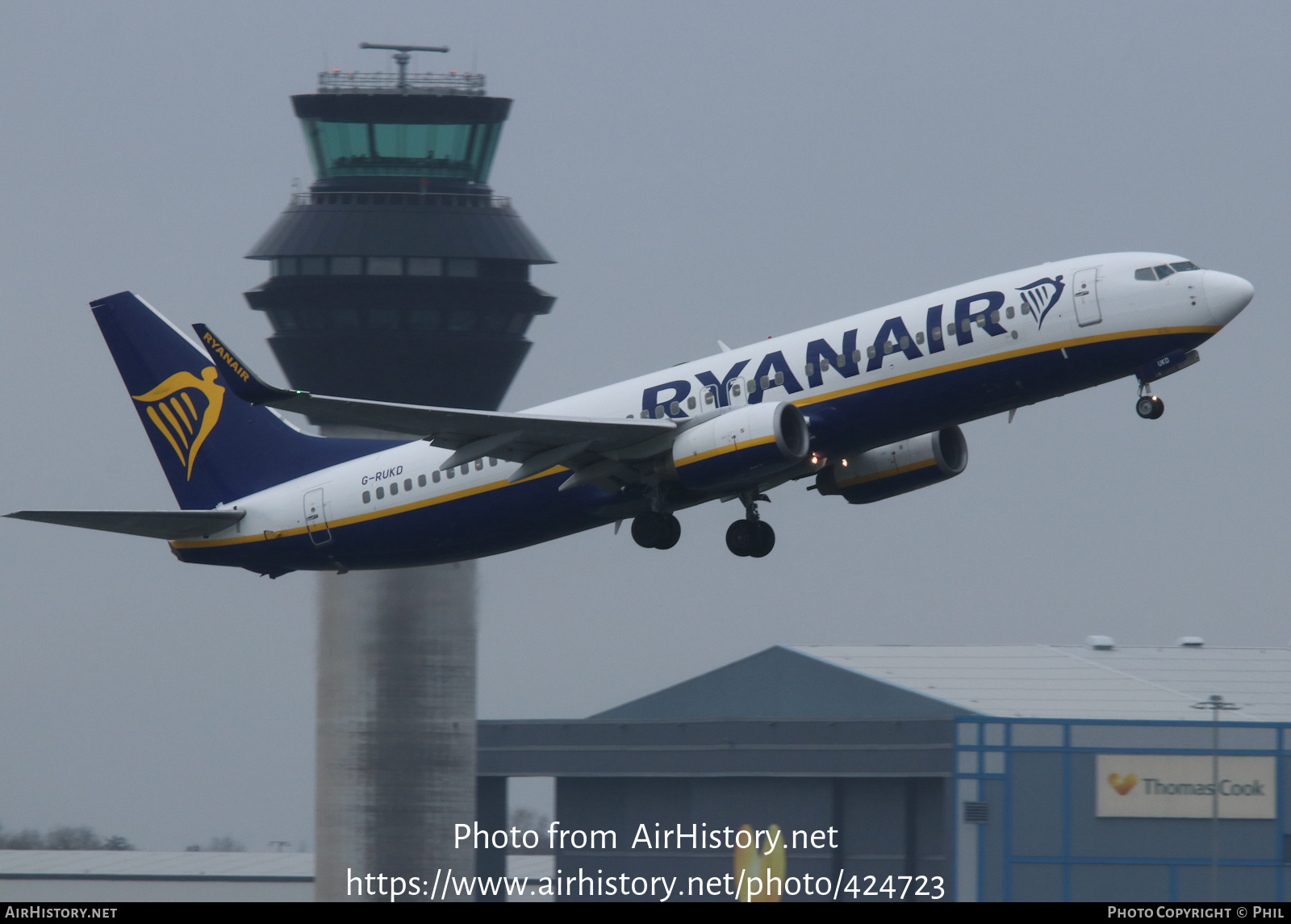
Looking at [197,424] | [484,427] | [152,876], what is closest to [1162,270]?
[484,427]

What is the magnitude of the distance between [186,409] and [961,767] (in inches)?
1107

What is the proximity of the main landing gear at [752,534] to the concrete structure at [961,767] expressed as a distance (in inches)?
839

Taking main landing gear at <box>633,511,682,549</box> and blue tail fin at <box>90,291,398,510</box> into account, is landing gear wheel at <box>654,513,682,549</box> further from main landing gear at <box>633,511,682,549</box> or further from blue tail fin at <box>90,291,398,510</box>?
blue tail fin at <box>90,291,398,510</box>

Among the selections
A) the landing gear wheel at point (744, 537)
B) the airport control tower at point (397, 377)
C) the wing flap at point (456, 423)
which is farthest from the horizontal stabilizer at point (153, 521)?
the airport control tower at point (397, 377)

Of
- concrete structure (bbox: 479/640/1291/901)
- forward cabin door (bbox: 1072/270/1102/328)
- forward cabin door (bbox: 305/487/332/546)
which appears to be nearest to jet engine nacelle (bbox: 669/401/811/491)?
forward cabin door (bbox: 1072/270/1102/328)

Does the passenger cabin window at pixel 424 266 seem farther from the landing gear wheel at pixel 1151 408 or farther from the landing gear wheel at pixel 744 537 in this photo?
the landing gear wheel at pixel 1151 408

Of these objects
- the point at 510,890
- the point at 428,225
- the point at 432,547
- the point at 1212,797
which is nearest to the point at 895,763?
the point at 1212,797

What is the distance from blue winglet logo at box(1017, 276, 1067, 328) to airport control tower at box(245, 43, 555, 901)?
46.8 meters

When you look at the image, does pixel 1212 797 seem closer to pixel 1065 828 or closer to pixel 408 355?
pixel 1065 828

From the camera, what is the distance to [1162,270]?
42188mm

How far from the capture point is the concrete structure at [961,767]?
64.4 metres

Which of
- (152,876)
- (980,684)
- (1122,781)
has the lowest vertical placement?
(152,876)

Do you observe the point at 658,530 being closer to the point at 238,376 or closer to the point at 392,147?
the point at 238,376
